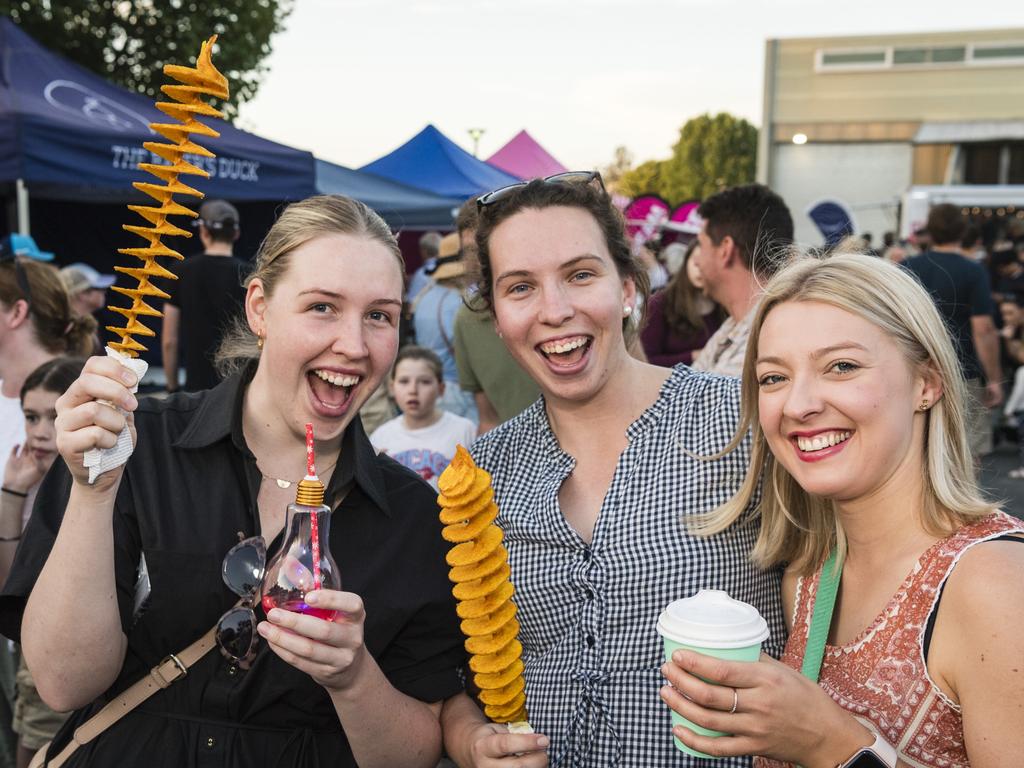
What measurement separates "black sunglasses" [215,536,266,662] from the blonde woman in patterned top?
3.12 ft

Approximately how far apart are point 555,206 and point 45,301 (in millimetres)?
2947

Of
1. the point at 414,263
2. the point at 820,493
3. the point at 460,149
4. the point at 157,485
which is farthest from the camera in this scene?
the point at 414,263

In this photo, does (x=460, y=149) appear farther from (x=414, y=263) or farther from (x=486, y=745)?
(x=486, y=745)

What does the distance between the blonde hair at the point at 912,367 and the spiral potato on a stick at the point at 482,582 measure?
550mm

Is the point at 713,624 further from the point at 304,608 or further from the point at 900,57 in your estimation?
the point at 900,57

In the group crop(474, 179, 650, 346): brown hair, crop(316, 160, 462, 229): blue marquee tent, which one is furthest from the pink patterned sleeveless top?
crop(316, 160, 462, 229): blue marquee tent

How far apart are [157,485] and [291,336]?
0.48 meters

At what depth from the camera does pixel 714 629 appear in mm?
1742

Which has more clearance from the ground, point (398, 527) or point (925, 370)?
point (925, 370)

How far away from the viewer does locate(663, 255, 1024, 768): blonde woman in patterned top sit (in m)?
1.79

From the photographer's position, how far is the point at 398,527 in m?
2.44

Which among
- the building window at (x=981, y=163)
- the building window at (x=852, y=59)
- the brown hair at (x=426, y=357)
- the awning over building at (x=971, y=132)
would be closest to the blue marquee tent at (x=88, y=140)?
the brown hair at (x=426, y=357)

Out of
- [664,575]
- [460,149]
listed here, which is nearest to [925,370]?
[664,575]

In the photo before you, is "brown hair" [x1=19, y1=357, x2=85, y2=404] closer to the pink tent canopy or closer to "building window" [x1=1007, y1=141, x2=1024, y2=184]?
the pink tent canopy
